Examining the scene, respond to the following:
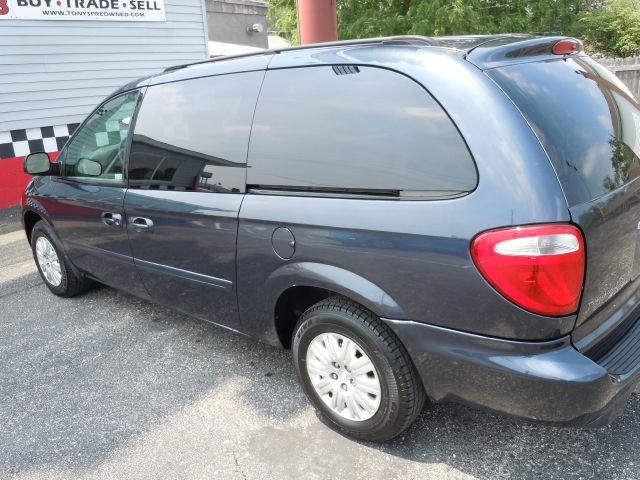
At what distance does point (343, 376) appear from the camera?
2340 millimetres

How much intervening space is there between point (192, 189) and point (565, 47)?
1.85m

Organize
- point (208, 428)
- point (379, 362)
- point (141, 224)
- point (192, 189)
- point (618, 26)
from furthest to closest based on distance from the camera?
point (618, 26) → point (141, 224) → point (192, 189) → point (208, 428) → point (379, 362)

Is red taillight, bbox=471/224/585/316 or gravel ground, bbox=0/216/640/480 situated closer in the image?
red taillight, bbox=471/224/585/316

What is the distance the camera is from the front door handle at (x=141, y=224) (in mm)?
3031

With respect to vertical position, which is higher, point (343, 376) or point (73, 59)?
point (73, 59)

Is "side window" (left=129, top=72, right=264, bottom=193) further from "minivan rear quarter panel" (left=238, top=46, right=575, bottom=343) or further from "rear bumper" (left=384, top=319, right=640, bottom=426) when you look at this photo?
"rear bumper" (left=384, top=319, right=640, bottom=426)

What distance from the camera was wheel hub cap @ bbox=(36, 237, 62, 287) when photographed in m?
4.20

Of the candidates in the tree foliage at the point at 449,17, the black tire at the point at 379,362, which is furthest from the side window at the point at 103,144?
the tree foliage at the point at 449,17

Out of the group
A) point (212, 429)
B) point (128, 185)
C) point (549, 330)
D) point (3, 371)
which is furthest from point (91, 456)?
point (549, 330)

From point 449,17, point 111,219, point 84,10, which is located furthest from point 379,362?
point 449,17

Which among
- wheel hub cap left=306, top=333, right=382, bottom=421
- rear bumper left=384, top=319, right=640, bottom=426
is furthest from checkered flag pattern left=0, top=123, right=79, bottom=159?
rear bumper left=384, top=319, right=640, bottom=426

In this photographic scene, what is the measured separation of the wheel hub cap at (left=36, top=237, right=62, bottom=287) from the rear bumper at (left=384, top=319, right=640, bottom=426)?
3.21 meters

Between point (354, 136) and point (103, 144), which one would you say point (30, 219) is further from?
point (354, 136)

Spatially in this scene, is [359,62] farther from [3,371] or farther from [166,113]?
[3,371]
